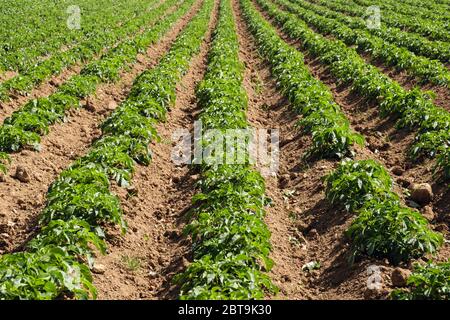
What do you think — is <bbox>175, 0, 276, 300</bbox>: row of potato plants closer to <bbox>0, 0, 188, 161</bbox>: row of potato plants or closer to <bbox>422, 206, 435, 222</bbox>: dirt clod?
<bbox>422, 206, 435, 222</bbox>: dirt clod

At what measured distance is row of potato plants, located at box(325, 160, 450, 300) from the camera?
4.82 metres

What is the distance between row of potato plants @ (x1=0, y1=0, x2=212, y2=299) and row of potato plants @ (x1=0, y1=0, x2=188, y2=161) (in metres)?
1.28

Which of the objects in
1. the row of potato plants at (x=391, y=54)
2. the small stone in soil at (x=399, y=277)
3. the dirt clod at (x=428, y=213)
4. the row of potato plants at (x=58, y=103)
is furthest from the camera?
the row of potato plants at (x=391, y=54)

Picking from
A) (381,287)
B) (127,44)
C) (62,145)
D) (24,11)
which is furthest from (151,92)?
(24,11)

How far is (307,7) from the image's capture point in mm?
32938

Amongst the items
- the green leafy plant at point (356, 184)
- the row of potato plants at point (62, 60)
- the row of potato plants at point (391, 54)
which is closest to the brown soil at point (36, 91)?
the row of potato plants at point (62, 60)

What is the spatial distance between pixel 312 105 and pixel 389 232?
16.7 feet

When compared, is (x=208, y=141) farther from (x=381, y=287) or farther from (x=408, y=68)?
(x=408, y=68)

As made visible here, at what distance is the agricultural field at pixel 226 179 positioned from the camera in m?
5.47

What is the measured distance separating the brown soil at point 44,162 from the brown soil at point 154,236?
138 centimetres

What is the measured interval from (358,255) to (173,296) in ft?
7.51

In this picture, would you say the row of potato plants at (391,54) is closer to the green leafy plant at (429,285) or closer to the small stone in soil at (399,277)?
the small stone in soil at (399,277)

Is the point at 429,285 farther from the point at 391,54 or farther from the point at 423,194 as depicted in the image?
the point at 391,54

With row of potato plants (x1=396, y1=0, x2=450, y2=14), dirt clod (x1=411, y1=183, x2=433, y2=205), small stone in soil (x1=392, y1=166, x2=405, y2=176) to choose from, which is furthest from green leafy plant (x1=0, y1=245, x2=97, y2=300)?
row of potato plants (x1=396, y1=0, x2=450, y2=14)
